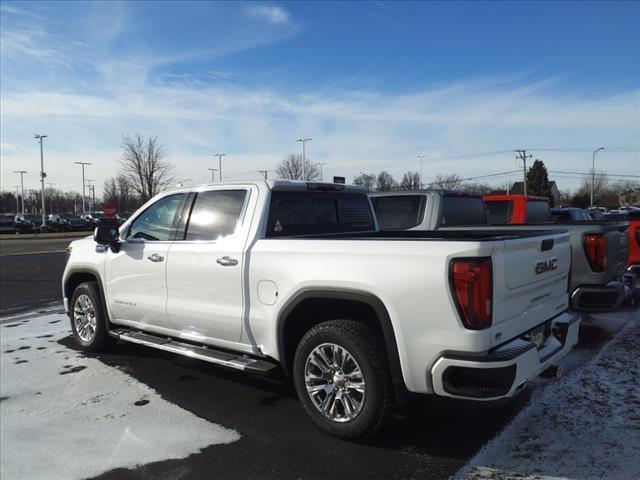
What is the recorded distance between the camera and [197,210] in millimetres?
4773

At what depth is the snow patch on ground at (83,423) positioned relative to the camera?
3422 mm

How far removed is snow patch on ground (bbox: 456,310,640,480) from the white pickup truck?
0.51 meters

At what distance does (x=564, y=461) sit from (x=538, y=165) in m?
91.2

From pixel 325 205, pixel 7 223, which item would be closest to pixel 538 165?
pixel 7 223

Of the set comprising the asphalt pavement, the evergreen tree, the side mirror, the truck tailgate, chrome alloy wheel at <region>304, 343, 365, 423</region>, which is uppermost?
the evergreen tree

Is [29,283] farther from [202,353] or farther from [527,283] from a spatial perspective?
[527,283]

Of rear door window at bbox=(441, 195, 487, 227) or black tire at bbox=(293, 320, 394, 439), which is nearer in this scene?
black tire at bbox=(293, 320, 394, 439)

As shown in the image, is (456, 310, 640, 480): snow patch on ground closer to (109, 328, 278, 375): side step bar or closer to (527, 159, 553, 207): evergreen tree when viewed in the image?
(109, 328, 278, 375): side step bar

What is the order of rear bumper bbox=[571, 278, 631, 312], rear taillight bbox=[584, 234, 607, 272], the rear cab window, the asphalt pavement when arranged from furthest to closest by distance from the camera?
the asphalt pavement
rear taillight bbox=[584, 234, 607, 272]
rear bumper bbox=[571, 278, 631, 312]
the rear cab window

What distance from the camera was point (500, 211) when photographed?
942 centimetres

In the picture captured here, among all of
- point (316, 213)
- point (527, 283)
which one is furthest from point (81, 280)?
point (527, 283)

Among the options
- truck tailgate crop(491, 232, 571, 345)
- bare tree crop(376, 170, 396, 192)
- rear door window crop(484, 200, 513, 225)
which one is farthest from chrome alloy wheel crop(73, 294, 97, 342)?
bare tree crop(376, 170, 396, 192)

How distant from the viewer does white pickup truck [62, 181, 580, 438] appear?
3.08m

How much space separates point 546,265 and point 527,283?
0.38 m
